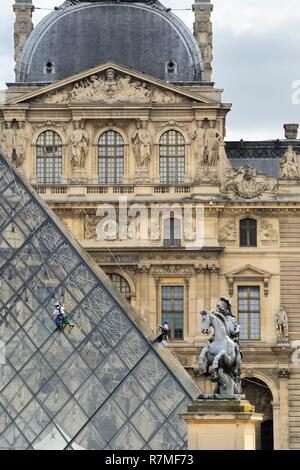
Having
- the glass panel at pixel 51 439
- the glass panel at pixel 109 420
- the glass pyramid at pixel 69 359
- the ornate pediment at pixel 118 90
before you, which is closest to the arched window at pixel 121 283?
the ornate pediment at pixel 118 90

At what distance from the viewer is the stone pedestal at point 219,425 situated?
33875 mm

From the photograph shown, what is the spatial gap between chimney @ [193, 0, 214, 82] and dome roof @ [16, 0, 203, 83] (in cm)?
175

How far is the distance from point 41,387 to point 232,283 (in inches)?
872

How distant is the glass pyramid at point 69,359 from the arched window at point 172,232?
62.4 feet

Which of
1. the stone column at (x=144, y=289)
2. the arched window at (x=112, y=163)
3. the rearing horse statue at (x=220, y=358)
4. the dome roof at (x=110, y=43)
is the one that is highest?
the dome roof at (x=110, y=43)

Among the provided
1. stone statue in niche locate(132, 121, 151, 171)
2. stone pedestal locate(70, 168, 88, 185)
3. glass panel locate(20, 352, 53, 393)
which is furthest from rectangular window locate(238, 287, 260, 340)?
glass panel locate(20, 352, 53, 393)

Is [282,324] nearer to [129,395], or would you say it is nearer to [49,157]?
[49,157]

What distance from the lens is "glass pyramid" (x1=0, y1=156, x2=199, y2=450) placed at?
126 ft

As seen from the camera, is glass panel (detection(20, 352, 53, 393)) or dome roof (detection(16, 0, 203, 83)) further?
dome roof (detection(16, 0, 203, 83))

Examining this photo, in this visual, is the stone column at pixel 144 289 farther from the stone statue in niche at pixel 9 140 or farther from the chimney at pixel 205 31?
the chimney at pixel 205 31

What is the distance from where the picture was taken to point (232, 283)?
201 ft

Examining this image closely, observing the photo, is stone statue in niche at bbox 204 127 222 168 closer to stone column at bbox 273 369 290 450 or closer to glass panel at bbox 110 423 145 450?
stone column at bbox 273 369 290 450

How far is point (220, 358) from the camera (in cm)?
3409
